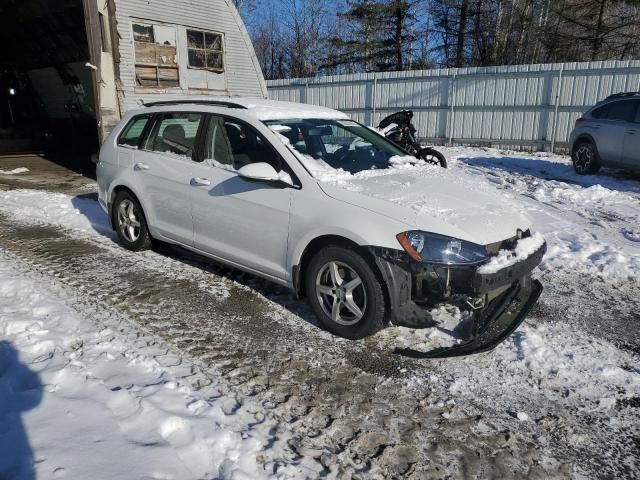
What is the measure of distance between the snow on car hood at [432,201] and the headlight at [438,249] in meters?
0.05

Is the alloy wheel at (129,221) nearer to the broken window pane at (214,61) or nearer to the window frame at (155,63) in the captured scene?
the window frame at (155,63)

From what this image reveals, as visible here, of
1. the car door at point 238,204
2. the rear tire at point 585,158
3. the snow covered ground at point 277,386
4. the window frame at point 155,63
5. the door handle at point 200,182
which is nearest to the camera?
the snow covered ground at point 277,386

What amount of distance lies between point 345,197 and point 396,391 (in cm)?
141

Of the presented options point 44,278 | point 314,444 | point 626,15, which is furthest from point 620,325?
point 626,15

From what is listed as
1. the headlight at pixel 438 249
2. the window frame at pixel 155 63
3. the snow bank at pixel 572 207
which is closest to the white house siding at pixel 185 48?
the window frame at pixel 155 63

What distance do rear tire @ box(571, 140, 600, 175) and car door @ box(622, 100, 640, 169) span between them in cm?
65

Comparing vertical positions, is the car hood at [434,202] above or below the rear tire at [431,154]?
above

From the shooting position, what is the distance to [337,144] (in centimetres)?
471

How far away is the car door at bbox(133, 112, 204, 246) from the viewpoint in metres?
4.98

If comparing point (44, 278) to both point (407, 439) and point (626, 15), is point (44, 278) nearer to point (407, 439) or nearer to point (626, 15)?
point (407, 439)

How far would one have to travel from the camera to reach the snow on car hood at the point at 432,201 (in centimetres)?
351

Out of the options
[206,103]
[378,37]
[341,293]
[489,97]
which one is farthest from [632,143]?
[378,37]

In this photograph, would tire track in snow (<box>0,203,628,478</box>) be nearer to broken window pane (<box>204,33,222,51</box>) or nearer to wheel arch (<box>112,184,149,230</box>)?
wheel arch (<box>112,184,149,230</box>)

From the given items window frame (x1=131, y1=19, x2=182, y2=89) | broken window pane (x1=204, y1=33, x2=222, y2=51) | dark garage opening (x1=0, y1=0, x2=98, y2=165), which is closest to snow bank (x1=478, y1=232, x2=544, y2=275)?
window frame (x1=131, y1=19, x2=182, y2=89)
